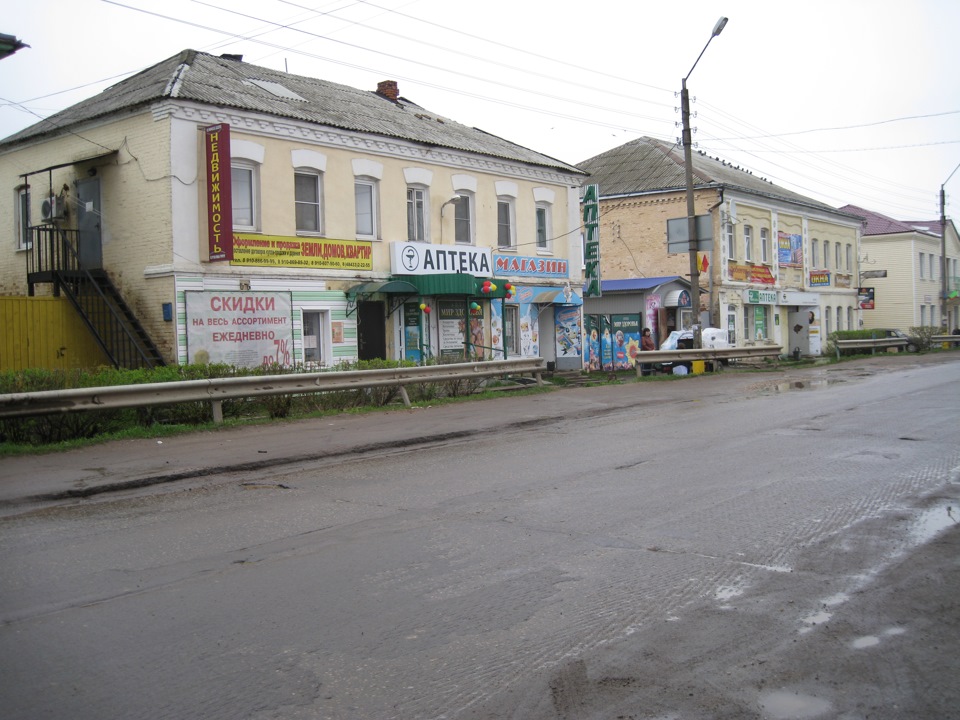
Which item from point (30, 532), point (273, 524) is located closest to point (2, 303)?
point (30, 532)

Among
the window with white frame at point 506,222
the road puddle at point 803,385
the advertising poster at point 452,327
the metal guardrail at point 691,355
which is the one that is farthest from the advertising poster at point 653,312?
the road puddle at point 803,385

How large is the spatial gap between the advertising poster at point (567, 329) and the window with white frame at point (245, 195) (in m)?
12.1

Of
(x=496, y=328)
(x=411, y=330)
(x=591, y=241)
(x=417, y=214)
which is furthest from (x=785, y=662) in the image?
(x=591, y=241)

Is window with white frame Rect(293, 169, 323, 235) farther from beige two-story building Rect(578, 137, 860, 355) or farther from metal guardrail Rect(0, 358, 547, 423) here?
beige two-story building Rect(578, 137, 860, 355)

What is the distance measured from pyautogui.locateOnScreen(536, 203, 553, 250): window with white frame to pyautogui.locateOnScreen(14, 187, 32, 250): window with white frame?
48.4 ft

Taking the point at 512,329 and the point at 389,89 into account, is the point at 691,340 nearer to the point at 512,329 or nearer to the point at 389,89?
the point at 512,329

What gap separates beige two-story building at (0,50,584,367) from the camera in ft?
60.7

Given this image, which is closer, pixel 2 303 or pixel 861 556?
pixel 861 556

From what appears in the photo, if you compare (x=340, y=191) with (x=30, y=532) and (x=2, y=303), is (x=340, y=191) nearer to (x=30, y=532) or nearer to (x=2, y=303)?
(x=2, y=303)

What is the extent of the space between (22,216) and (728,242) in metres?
27.7

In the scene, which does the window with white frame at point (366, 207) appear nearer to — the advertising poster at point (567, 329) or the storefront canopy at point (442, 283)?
the storefront canopy at point (442, 283)

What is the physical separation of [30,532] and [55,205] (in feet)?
51.7

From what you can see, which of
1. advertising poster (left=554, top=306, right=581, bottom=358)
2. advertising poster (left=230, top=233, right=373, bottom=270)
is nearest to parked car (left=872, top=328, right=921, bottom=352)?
advertising poster (left=554, top=306, right=581, bottom=358)

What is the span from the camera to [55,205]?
20.9m
